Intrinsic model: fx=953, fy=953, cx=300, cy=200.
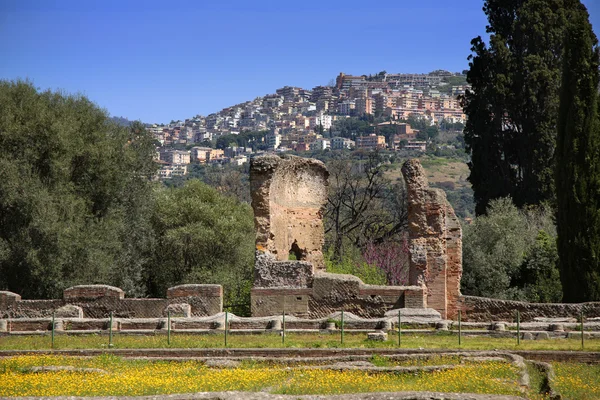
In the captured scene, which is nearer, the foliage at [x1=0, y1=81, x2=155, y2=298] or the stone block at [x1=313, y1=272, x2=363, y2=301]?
the stone block at [x1=313, y1=272, x2=363, y2=301]

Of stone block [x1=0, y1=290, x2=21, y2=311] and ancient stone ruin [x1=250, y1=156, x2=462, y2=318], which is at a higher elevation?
ancient stone ruin [x1=250, y1=156, x2=462, y2=318]

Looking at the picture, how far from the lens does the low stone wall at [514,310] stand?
25.4 metres

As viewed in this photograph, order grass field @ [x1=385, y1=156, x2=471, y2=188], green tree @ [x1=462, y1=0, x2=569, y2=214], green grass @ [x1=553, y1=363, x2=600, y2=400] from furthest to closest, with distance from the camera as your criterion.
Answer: grass field @ [x1=385, y1=156, x2=471, y2=188], green tree @ [x1=462, y1=0, x2=569, y2=214], green grass @ [x1=553, y1=363, x2=600, y2=400]

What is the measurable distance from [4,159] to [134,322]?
41.3 ft

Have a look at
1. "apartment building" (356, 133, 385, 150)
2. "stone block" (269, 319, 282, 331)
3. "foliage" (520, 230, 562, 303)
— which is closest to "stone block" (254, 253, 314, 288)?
"stone block" (269, 319, 282, 331)

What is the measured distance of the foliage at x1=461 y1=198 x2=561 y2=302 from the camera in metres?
33.8

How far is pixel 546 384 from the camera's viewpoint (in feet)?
53.8

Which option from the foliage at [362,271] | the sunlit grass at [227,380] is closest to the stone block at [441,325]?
the sunlit grass at [227,380]

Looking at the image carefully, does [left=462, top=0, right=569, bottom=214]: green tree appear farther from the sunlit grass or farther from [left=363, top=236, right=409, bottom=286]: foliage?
the sunlit grass

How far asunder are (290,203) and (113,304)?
706 cm

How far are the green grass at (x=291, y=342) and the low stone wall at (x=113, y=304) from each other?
2.93 m

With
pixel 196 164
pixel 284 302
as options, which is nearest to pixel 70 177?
pixel 284 302

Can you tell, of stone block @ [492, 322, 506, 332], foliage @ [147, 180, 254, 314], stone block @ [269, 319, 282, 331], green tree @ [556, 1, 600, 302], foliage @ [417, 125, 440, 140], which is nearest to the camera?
stone block @ [492, 322, 506, 332]

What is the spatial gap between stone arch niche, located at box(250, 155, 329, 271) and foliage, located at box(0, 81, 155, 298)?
8.03 m
